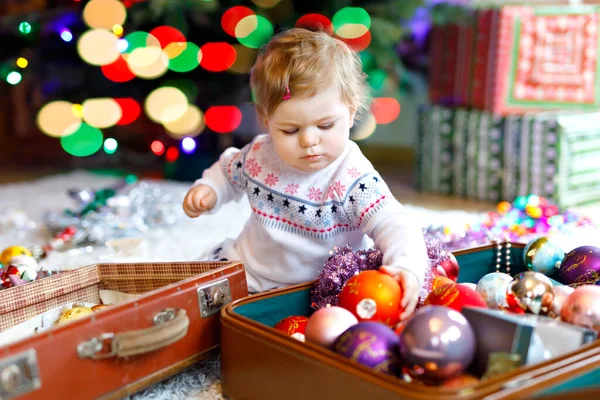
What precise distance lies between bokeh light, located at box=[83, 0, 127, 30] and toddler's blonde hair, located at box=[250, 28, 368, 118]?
1.20m

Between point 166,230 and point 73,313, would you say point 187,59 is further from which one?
point 73,313

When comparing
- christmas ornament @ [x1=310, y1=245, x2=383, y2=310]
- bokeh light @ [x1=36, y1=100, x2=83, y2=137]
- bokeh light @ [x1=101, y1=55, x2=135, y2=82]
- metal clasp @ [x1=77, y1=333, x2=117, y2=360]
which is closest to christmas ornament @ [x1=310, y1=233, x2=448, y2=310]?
christmas ornament @ [x1=310, y1=245, x2=383, y2=310]

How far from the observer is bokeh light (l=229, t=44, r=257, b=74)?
229 centimetres

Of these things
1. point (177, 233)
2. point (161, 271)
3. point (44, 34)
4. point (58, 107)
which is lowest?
point (177, 233)

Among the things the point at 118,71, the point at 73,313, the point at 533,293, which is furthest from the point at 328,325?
the point at 118,71

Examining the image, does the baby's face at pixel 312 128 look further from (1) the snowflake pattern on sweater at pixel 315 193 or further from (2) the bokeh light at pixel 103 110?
(2) the bokeh light at pixel 103 110

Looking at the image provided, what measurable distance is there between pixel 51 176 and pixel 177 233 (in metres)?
1.22

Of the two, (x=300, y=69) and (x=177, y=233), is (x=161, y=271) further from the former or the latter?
(x=177, y=233)

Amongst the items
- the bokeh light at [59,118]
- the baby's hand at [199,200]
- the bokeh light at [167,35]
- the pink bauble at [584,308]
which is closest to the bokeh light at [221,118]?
the bokeh light at [167,35]

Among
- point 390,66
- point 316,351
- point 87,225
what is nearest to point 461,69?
point 390,66

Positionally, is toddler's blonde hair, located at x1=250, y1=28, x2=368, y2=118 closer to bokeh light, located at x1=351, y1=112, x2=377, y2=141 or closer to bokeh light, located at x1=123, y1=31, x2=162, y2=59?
bokeh light, located at x1=123, y1=31, x2=162, y2=59

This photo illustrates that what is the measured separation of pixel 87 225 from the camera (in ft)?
5.96

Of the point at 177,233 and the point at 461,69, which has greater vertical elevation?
the point at 461,69

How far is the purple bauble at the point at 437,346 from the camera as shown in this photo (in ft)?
2.41
